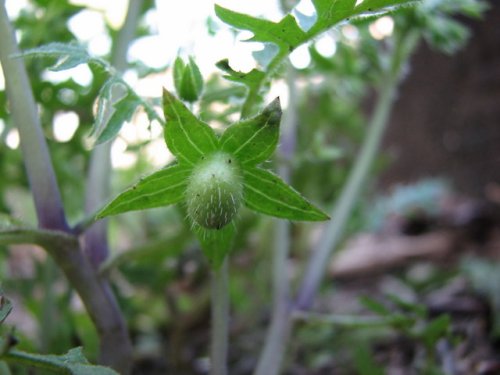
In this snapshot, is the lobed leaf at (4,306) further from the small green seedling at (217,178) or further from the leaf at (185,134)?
the leaf at (185,134)

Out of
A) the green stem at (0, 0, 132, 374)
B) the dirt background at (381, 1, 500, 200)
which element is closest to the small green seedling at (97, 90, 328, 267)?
the green stem at (0, 0, 132, 374)

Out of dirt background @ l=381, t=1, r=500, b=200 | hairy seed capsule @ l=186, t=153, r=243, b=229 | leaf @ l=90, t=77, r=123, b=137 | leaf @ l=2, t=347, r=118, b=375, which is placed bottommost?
leaf @ l=2, t=347, r=118, b=375

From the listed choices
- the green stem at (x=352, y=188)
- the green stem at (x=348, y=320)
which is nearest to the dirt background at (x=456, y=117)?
the green stem at (x=352, y=188)

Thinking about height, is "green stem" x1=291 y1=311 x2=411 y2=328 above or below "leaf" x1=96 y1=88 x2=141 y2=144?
below

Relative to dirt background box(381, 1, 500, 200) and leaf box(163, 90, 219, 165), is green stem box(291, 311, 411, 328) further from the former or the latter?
dirt background box(381, 1, 500, 200)

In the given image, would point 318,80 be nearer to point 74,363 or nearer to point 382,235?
point 74,363

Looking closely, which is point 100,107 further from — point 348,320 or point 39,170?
point 348,320

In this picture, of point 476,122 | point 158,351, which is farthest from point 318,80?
point 476,122
